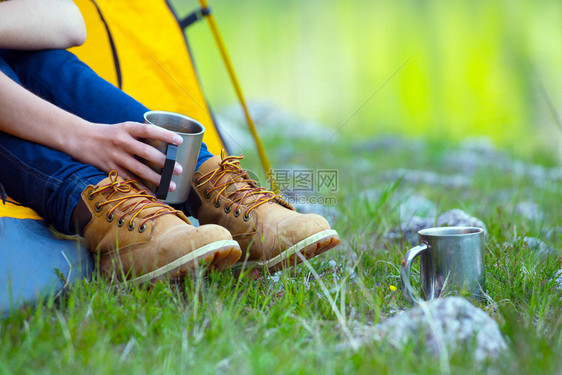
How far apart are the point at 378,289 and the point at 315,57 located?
19.1ft

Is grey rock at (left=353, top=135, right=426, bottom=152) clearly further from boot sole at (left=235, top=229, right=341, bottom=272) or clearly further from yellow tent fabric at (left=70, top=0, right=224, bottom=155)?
boot sole at (left=235, top=229, right=341, bottom=272)

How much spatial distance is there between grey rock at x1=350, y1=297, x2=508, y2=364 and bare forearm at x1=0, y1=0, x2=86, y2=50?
1.16 m

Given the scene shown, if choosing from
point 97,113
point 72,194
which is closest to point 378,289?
point 72,194

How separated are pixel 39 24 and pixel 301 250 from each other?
92 cm

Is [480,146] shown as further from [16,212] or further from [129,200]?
[16,212]

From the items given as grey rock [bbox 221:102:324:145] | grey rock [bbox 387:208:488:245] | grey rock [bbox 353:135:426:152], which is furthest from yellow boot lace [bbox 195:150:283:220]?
grey rock [bbox 221:102:324:145]

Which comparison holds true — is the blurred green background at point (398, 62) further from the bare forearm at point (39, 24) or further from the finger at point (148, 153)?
the finger at point (148, 153)

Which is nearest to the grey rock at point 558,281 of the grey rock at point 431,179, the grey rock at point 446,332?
the grey rock at point 446,332

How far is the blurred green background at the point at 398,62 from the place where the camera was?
5.77 m

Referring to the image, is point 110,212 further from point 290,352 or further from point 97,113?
point 290,352

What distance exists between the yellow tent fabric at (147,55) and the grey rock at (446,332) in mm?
1131

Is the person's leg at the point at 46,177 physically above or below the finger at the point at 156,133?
below

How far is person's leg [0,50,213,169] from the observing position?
1.49 meters

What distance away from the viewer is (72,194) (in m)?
1.31
